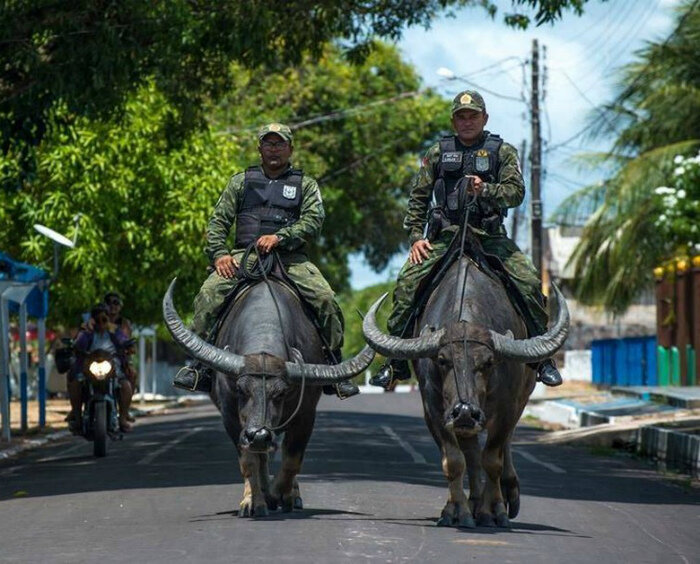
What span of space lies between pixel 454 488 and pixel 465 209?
2.15m

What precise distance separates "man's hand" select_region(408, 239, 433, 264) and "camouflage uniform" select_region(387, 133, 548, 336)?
34 mm

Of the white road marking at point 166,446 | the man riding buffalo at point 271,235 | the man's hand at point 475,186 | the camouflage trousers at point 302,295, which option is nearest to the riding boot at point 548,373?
the man's hand at point 475,186

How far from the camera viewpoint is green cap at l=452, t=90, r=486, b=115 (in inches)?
485

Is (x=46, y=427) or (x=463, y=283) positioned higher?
(x=463, y=283)

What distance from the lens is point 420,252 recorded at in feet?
40.3

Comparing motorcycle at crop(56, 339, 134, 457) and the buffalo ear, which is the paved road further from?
the buffalo ear

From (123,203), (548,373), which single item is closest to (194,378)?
(548,373)

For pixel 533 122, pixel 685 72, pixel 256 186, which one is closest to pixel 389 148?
pixel 533 122

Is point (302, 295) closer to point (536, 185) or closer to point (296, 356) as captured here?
point (296, 356)

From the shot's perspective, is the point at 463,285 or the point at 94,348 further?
the point at 94,348

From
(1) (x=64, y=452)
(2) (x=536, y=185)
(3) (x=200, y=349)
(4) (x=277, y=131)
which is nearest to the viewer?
(3) (x=200, y=349)

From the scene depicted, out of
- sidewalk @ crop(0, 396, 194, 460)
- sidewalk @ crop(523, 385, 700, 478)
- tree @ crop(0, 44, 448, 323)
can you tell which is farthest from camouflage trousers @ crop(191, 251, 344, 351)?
tree @ crop(0, 44, 448, 323)

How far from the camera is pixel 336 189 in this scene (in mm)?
50938

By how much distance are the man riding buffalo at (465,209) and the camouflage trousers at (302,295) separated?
1.95 ft
